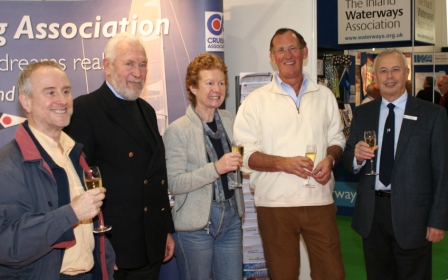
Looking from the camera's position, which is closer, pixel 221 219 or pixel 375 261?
pixel 221 219

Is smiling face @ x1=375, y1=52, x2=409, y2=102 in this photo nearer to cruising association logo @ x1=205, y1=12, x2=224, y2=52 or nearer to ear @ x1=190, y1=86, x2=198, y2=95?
ear @ x1=190, y1=86, x2=198, y2=95

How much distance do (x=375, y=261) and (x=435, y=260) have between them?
2.81 m

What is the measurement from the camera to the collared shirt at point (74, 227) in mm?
2374

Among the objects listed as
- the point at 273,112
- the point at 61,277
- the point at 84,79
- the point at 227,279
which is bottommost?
the point at 227,279

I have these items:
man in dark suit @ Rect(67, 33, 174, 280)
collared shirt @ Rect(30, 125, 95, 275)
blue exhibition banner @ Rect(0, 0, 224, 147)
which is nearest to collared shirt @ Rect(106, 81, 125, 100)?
man in dark suit @ Rect(67, 33, 174, 280)

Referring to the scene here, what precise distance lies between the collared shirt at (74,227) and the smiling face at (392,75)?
2108mm

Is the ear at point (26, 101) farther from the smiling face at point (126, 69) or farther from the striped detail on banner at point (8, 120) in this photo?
the striped detail on banner at point (8, 120)

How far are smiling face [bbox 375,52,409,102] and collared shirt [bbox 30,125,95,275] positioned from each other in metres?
2.11

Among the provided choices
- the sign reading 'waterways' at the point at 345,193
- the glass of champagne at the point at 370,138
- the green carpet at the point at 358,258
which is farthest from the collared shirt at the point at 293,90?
the sign reading 'waterways' at the point at 345,193

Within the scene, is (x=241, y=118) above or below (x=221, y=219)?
above

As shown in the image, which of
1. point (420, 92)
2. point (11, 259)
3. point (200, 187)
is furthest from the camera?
point (420, 92)

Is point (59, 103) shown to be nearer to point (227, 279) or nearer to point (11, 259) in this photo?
point (11, 259)

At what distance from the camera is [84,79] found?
433 centimetres

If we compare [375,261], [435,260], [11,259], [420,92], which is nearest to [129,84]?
[11,259]
